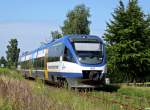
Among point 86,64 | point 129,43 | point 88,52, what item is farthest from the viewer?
point 129,43

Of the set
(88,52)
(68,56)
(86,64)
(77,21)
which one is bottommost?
(86,64)

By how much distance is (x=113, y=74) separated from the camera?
51.5 metres

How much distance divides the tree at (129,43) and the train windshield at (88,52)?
2090cm

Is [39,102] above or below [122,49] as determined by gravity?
below

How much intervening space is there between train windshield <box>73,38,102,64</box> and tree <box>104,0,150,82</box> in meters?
20.9

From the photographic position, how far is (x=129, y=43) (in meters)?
48.2

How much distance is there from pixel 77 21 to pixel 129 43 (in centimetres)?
3639

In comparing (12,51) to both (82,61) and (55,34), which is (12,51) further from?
(82,61)

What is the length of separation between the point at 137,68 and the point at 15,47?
83.9 metres

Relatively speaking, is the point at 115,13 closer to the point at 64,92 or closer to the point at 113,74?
the point at 113,74

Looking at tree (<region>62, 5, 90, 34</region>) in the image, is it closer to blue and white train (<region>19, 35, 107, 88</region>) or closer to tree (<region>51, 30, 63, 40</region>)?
tree (<region>51, 30, 63, 40</region>)

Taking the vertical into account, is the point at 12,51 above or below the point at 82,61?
above

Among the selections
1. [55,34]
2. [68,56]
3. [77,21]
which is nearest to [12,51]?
[55,34]

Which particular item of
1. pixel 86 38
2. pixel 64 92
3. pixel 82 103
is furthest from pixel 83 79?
pixel 82 103
